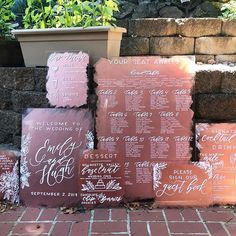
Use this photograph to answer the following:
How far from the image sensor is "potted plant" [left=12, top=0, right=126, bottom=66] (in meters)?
3.21

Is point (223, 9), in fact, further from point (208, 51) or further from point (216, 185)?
point (216, 185)

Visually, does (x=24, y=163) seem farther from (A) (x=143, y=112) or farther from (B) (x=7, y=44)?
(B) (x=7, y=44)

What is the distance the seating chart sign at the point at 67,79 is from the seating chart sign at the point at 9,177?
21.7 inches

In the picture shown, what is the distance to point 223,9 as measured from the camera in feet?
15.3

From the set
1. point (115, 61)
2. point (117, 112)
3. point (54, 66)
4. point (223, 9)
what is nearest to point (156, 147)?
point (117, 112)

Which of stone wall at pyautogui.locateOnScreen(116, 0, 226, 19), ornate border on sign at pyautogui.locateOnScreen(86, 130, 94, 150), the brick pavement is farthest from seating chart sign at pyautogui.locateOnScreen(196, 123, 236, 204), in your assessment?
stone wall at pyautogui.locateOnScreen(116, 0, 226, 19)

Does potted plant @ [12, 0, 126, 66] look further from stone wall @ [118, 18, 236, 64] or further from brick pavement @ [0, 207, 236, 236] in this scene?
brick pavement @ [0, 207, 236, 236]

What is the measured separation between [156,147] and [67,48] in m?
1.04

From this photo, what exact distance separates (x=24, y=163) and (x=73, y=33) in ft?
3.52

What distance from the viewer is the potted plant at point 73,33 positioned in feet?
10.5

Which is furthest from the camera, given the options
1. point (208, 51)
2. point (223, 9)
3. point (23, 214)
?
point (223, 9)

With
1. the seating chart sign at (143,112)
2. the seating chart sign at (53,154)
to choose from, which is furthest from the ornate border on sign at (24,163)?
the seating chart sign at (143,112)

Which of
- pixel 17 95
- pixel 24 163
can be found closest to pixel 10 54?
pixel 17 95

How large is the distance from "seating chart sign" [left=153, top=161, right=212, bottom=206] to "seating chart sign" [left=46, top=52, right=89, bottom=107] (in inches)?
32.7
